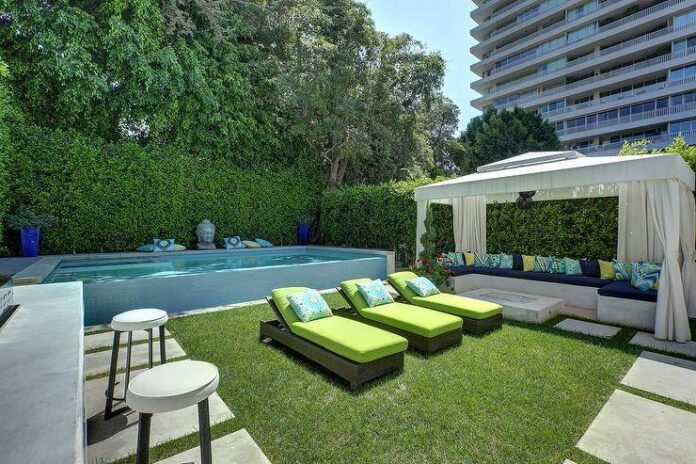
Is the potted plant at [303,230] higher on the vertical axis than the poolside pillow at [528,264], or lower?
higher

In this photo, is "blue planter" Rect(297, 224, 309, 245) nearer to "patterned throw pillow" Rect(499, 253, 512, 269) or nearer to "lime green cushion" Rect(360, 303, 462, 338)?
"patterned throw pillow" Rect(499, 253, 512, 269)

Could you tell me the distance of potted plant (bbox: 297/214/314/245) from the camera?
15320 millimetres

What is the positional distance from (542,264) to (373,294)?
14.8 ft

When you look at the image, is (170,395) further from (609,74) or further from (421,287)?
(609,74)

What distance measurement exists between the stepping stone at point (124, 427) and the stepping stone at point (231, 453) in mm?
254

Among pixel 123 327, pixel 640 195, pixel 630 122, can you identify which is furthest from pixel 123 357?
pixel 630 122

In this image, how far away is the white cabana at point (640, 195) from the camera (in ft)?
15.4

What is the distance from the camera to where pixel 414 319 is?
4.35 meters

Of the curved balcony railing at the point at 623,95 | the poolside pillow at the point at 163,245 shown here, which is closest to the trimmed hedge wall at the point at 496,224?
the poolside pillow at the point at 163,245

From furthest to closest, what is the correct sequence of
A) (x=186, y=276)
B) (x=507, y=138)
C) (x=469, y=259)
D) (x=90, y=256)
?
(x=507, y=138) → (x=90, y=256) → (x=469, y=259) → (x=186, y=276)

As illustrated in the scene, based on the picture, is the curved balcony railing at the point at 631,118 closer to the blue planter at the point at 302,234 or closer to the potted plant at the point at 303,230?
the potted plant at the point at 303,230

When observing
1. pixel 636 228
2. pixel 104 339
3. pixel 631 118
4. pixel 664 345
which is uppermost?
pixel 631 118

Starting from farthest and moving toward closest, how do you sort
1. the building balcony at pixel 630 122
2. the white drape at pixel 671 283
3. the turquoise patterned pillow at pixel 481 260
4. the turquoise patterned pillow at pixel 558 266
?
the building balcony at pixel 630 122
the turquoise patterned pillow at pixel 481 260
the turquoise patterned pillow at pixel 558 266
the white drape at pixel 671 283

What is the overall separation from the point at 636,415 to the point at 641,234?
4831 mm
